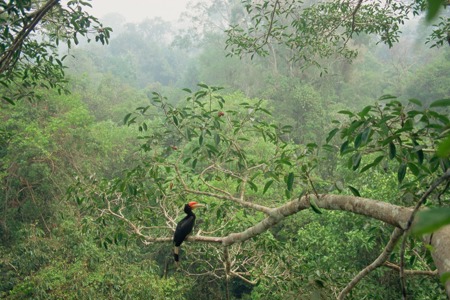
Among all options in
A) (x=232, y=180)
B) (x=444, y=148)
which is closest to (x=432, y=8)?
(x=444, y=148)

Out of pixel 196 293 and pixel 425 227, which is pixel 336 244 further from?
pixel 425 227

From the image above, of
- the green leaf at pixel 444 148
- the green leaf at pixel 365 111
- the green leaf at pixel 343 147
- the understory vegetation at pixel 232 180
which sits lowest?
the understory vegetation at pixel 232 180

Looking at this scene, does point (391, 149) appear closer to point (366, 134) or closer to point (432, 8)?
point (366, 134)

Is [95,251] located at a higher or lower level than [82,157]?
lower

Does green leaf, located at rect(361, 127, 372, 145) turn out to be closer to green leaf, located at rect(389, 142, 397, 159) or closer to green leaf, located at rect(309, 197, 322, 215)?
green leaf, located at rect(389, 142, 397, 159)

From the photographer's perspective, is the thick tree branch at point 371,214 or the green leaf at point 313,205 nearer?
the thick tree branch at point 371,214

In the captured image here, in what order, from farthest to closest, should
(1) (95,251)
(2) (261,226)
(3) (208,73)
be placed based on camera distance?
(3) (208,73)
(1) (95,251)
(2) (261,226)

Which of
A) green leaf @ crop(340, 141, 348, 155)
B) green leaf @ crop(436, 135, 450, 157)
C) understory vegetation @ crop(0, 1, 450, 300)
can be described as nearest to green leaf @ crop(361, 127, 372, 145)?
understory vegetation @ crop(0, 1, 450, 300)

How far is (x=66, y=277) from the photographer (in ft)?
19.7

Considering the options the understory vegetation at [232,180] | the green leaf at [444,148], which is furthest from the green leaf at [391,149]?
the green leaf at [444,148]

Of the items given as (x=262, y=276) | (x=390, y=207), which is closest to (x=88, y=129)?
(x=262, y=276)

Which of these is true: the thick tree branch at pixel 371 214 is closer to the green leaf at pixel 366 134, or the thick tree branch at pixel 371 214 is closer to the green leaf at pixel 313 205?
the green leaf at pixel 313 205

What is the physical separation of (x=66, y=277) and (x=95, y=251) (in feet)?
2.59

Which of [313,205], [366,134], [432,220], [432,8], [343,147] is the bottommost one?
[313,205]
